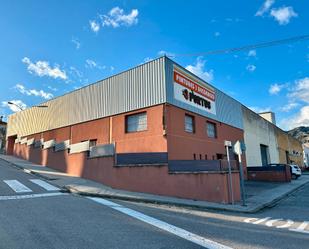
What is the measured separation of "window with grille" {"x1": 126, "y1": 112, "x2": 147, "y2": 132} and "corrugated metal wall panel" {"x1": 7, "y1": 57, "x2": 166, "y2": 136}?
55cm

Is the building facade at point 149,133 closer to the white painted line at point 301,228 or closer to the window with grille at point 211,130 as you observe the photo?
the window with grille at point 211,130

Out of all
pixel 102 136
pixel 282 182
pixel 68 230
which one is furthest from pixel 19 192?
pixel 282 182

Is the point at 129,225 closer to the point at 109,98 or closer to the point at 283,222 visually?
the point at 283,222

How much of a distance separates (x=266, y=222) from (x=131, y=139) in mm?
10454

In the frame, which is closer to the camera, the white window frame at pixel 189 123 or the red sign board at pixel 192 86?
the red sign board at pixel 192 86

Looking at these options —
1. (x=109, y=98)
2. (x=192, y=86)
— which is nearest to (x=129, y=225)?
(x=192, y=86)

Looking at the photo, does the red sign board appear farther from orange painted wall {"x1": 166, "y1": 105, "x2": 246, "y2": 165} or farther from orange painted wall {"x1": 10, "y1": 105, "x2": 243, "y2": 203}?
orange painted wall {"x1": 10, "y1": 105, "x2": 243, "y2": 203}

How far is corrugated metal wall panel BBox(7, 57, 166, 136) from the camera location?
17281 millimetres

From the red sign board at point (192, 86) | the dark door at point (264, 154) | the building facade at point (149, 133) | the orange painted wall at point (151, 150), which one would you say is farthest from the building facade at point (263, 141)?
the red sign board at point (192, 86)

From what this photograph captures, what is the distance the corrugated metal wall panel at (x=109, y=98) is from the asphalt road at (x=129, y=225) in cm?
841

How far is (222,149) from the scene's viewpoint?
2212 centimetres

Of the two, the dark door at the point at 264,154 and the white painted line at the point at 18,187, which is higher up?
the dark door at the point at 264,154

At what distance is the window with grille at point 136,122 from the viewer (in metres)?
17.5

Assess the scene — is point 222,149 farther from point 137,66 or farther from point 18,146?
point 18,146
